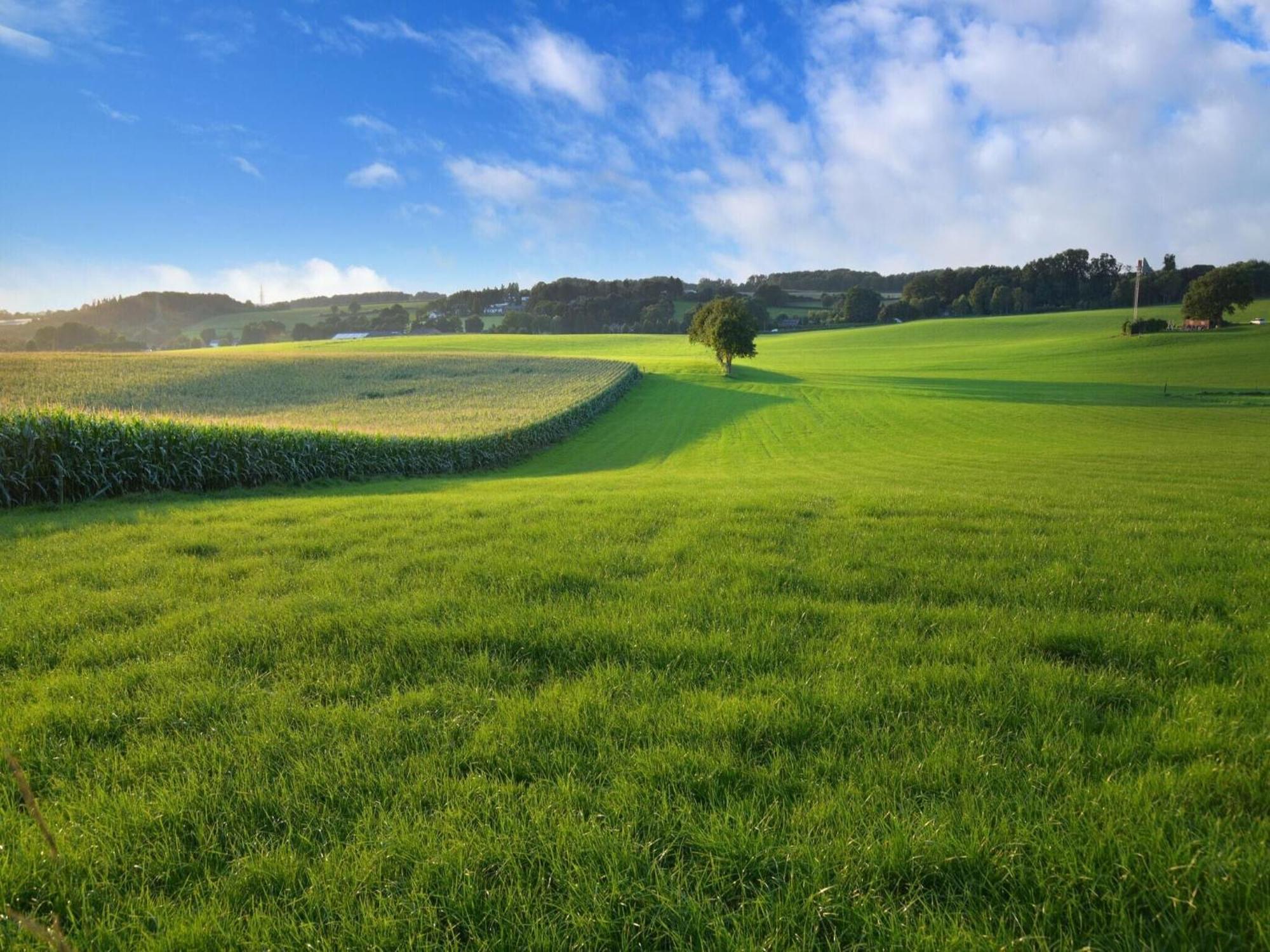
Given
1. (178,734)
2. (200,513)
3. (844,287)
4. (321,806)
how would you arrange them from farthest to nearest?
(844,287), (200,513), (178,734), (321,806)

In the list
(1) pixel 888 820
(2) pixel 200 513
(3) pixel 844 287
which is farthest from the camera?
(3) pixel 844 287

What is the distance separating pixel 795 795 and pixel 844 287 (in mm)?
183745

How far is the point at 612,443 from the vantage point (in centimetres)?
3231

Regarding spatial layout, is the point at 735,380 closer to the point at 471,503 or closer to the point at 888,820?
the point at 471,503

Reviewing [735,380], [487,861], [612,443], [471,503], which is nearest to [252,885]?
[487,861]

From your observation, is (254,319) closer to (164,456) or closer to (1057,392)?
(164,456)

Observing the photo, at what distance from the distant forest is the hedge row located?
87.4 metres

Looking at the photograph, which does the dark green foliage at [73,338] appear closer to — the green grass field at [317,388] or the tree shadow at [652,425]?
the green grass field at [317,388]

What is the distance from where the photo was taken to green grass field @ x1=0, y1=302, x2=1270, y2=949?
2.24 meters

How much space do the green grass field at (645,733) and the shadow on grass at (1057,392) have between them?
45114 millimetres

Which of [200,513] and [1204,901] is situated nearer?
[1204,901]

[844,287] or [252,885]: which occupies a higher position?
[844,287]

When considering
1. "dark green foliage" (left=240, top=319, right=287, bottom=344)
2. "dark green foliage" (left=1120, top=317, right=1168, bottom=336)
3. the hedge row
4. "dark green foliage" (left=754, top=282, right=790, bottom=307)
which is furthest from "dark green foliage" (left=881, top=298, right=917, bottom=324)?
the hedge row

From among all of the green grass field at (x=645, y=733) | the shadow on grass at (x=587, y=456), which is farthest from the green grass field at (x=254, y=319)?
the green grass field at (x=645, y=733)
